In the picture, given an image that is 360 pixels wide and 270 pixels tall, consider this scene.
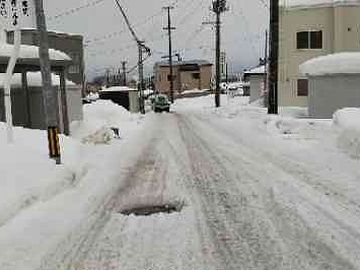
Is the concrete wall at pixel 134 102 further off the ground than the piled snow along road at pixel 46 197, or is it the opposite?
the piled snow along road at pixel 46 197

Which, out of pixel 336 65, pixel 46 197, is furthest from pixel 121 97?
pixel 46 197

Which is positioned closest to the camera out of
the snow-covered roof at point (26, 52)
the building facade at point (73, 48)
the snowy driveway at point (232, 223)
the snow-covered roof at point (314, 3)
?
the snowy driveway at point (232, 223)

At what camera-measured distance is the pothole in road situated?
8.77 m

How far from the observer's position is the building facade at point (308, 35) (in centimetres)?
3812

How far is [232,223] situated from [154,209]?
1.64 m

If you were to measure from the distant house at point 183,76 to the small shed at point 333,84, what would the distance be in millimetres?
76685

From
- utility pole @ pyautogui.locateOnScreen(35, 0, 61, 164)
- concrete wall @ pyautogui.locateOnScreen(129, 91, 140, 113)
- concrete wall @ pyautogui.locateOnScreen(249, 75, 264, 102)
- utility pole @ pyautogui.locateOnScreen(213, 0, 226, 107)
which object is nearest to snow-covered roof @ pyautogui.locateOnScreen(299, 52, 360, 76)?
utility pole @ pyautogui.locateOnScreen(35, 0, 61, 164)

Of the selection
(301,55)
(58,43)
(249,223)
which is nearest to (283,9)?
(301,55)

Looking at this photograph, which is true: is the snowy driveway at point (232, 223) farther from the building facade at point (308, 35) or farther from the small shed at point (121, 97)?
the small shed at point (121, 97)

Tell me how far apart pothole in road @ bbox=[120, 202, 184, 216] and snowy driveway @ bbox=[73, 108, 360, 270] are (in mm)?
131

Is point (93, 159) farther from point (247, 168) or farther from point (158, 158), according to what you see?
point (247, 168)

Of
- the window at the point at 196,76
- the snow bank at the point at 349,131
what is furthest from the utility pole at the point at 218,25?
the window at the point at 196,76

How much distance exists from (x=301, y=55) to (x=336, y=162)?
2801cm

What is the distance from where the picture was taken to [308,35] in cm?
3978
